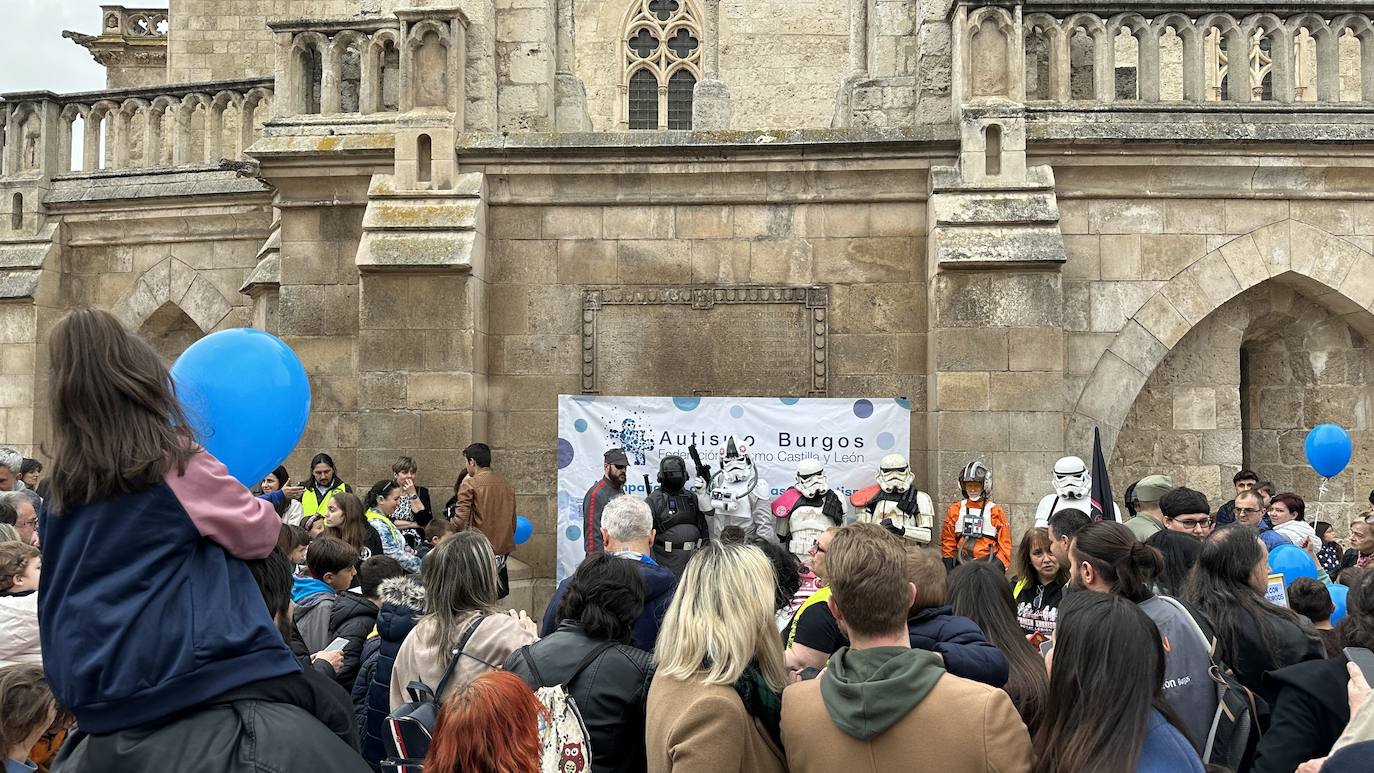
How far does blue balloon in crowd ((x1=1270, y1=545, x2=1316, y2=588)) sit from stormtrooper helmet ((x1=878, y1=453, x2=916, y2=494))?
2888 millimetres

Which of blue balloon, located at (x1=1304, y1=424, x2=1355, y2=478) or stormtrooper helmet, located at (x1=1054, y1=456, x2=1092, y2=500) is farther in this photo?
blue balloon, located at (x1=1304, y1=424, x2=1355, y2=478)

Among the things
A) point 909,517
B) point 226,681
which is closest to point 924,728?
point 226,681

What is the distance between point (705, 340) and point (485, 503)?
254 centimetres

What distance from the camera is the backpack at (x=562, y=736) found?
302 cm

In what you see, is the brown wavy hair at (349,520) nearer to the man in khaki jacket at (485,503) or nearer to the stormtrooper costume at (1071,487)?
the man in khaki jacket at (485,503)

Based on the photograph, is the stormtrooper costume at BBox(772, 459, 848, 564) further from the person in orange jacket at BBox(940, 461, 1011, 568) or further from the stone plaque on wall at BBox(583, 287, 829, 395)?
the stone plaque on wall at BBox(583, 287, 829, 395)

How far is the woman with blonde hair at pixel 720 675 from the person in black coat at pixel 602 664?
0.76ft

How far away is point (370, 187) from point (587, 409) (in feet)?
8.87

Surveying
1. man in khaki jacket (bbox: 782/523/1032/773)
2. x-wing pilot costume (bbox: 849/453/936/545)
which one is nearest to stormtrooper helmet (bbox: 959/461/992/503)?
x-wing pilot costume (bbox: 849/453/936/545)

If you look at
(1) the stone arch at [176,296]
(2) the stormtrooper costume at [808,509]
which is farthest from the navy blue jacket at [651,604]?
(1) the stone arch at [176,296]

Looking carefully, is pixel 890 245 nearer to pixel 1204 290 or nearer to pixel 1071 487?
pixel 1204 290

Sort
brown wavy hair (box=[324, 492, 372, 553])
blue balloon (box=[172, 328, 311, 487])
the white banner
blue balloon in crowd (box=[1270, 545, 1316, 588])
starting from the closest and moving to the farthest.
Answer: blue balloon (box=[172, 328, 311, 487]) → blue balloon in crowd (box=[1270, 545, 1316, 588]) → brown wavy hair (box=[324, 492, 372, 553]) → the white banner

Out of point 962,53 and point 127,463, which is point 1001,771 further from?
point 962,53

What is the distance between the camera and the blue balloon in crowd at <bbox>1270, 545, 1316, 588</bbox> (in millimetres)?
5852
